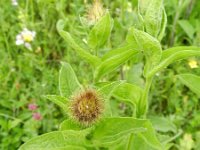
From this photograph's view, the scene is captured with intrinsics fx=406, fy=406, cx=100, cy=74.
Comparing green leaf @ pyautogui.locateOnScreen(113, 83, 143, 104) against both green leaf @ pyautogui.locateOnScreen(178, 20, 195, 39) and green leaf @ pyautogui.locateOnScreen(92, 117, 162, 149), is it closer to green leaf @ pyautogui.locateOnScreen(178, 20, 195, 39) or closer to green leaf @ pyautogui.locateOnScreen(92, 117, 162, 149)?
green leaf @ pyautogui.locateOnScreen(92, 117, 162, 149)

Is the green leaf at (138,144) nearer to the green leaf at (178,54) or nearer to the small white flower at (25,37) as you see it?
the green leaf at (178,54)

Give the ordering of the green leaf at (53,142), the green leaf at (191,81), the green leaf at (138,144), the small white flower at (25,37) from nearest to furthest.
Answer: the green leaf at (53,142) → the green leaf at (191,81) → the green leaf at (138,144) → the small white flower at (25,37)

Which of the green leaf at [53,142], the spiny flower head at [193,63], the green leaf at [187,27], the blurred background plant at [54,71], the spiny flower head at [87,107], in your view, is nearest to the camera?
the spiny flower head at [87,107]

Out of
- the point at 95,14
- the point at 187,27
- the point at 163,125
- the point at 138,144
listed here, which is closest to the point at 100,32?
the point at 95,14

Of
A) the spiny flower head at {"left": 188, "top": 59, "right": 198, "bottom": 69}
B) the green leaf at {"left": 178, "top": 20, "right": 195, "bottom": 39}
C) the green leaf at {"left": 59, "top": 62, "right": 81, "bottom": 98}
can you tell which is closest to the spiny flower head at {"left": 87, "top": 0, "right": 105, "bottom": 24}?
the green leaf at {"left": 59, "top": 62, "right": 81, "bottom": 98}

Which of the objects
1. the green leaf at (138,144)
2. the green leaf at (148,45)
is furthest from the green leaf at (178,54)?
the green leaf at (138,144)

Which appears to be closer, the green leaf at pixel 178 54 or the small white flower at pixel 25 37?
the green leaf at pixel 178 54

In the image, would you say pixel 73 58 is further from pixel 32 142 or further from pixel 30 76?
pixel 32 142
